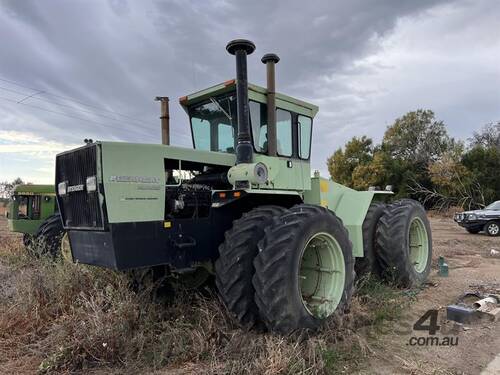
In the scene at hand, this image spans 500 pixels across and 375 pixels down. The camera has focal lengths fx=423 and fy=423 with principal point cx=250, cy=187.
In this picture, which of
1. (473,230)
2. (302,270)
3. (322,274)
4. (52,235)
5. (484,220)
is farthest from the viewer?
(473,230)

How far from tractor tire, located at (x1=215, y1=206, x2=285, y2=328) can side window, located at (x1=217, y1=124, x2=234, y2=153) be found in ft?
5.06

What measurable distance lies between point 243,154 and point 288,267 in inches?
61.1

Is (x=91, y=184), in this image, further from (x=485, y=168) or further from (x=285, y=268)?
(x=485, y=168)

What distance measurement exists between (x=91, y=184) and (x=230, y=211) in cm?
154

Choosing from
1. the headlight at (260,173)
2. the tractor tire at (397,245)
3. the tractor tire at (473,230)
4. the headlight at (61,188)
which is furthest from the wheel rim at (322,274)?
the tractor tire at (473,230)

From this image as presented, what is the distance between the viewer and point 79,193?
13.8 feet

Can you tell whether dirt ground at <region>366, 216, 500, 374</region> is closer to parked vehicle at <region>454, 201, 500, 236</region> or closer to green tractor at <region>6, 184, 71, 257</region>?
green tractor at <region>6, 184, 71, 257</region>

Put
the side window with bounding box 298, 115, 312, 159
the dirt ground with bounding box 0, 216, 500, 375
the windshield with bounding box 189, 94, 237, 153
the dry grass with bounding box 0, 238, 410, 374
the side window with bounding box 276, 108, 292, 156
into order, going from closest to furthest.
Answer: the dry grass with bounding box 0, 238, 410, 374
the dirt ground with bounding box 0, 216, 500, 375
the windshield with bounding box 189, 94, 237, 153
the side window with bounding box 276, 108, 292, 156
the side window with bounding box 298, 115, 312, 159

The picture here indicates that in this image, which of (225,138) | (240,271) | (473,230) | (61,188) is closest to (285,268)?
(240,271)

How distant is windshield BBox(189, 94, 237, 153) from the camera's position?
17.9ft

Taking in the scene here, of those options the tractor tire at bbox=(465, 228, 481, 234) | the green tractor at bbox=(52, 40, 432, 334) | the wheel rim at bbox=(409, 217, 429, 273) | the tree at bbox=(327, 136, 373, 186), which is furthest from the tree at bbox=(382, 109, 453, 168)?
the green tractor at bbox=(52, 40, 432, 334)

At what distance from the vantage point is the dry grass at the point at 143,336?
3705 millimetres

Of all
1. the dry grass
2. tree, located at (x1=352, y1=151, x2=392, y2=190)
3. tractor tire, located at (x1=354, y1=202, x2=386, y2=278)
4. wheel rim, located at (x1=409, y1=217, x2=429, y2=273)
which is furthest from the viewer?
tree, located at (x1=352, y1=151, x2=392, y2=190)

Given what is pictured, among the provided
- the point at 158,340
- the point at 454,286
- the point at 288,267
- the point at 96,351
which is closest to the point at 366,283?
the point at 454,286
